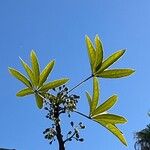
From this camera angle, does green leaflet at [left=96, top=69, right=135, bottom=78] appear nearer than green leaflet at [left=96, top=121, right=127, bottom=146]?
No

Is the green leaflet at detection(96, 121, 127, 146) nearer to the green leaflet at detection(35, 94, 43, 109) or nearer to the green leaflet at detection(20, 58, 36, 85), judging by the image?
the green leaflet at detection(35, 94, 43, 109)

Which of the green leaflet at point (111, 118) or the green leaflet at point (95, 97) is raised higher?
the green leaflet at point (95, 97)

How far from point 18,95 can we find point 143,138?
229 ft

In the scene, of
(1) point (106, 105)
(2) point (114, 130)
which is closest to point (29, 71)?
(1) point (106, 105)

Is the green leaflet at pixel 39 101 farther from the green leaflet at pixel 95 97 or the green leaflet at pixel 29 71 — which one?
the green leaflet at pixel 95 97

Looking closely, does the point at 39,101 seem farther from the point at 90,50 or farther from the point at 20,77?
the point at 90,50

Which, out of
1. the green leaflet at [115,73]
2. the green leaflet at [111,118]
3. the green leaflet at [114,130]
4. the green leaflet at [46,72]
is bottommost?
the green leaflet at [114,130]

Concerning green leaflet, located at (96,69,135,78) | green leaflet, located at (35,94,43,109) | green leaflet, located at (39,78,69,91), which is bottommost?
green leaflet, located at (35,94,43,109)

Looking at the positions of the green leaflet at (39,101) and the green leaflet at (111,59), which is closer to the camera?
the green leaflet at (39,101)

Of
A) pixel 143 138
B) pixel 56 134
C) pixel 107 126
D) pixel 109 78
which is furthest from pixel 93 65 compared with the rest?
pixel 143 138

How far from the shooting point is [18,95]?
302 cm

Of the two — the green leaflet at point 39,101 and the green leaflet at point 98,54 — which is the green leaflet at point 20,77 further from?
the green leaflet at point 98,54

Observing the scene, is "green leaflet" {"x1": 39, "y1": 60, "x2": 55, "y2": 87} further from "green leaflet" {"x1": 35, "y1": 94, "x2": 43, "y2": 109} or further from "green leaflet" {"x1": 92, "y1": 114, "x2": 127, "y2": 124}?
"green leaflet" {"x1": 92, "y1": 114, "x2": 127, "y2": 124}

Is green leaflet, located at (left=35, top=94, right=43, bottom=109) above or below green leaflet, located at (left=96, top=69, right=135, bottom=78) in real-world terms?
below
